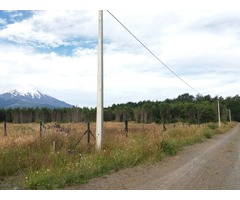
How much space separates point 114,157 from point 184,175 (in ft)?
8.11

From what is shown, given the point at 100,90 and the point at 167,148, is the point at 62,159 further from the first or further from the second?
the point at 167,148

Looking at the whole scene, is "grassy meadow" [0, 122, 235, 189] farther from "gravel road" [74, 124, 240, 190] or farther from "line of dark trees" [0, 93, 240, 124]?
"line of dark trees" [0, 93, 240, 124]

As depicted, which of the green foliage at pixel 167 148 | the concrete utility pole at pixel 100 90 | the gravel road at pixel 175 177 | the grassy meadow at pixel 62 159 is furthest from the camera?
the green foliage at pixel 167 148

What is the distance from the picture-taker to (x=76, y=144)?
12852mm

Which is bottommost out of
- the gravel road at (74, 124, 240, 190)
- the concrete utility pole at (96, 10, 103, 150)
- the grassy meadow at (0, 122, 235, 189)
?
the gravel road at (74, 124, 240, 190)

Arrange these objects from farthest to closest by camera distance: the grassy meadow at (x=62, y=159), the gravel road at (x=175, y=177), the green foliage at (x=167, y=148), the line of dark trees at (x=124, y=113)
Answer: the line of dark trees at (x=124, y=113), the green foliage at (x=167, y=148), the grassy meadow at (x=62, y=159), the gravel road at (x=175, y=177)

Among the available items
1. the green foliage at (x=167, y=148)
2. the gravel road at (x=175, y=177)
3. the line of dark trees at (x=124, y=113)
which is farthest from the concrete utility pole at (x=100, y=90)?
the line of dark trees at (x=124, y=113)

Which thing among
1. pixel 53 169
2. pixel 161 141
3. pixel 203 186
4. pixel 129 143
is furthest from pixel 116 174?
pixel 161 141

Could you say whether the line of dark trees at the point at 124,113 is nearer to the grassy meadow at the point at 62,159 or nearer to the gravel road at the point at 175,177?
the grassy meadow at the point at 62,159

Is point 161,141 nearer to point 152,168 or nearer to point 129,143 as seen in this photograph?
point 129,143

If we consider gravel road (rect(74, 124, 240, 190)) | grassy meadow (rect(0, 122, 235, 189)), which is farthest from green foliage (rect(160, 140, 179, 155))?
gravel road (rect(74, 124, 240, 190))

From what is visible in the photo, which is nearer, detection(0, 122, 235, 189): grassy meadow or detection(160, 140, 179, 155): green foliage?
detection(0, 122, 235, 189): grassy meadow

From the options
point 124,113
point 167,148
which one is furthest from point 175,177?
point 124,113

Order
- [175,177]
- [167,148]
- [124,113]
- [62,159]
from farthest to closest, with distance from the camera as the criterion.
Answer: [124,113] → [167,148] → [62,159] → [175,177]
